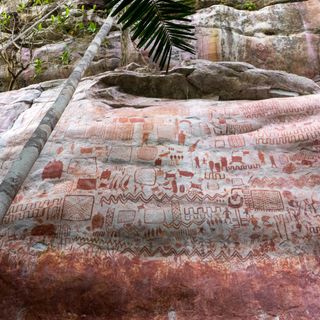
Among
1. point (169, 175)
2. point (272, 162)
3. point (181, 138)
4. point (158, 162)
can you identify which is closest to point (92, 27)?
point (181, 138)

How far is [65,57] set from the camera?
6.96m

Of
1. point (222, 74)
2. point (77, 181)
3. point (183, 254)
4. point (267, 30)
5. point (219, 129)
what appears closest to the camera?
point (183, 254)

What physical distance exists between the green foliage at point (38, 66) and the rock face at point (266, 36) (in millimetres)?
2661

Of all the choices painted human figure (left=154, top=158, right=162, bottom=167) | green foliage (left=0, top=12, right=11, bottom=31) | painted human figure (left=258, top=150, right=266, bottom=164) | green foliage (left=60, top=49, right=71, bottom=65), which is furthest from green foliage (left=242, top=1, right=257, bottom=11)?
painted human figure (left=154, top=158, right=162, bottom=167)

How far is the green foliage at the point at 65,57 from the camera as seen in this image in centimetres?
695

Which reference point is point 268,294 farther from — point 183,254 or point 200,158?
point 200,158

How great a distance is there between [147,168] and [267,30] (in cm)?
448

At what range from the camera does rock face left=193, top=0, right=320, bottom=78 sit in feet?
23.4

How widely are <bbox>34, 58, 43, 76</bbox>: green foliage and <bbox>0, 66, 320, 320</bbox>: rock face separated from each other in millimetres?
2230

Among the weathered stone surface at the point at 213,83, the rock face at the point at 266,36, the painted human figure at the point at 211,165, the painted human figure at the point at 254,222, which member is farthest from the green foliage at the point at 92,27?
the painted human figure at the point at 254,222

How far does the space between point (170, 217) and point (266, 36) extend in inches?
193

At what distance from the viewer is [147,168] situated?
418 centimetres

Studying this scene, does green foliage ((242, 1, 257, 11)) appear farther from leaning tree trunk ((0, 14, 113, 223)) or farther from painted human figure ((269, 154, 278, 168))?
leaning tree trunk ((0, 14, 113, 223))

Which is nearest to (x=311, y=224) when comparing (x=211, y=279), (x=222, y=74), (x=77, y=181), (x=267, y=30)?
(x=211, y=279)
